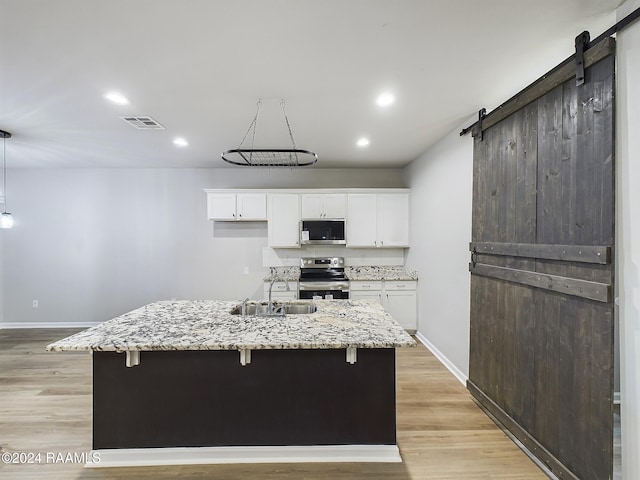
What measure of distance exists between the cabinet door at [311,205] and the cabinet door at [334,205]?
0.26ft

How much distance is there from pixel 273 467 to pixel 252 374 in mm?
607

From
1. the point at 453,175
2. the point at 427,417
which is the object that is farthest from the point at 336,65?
the point at 427,417

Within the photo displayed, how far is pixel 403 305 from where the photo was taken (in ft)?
15.4

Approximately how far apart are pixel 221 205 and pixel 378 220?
2.49 m

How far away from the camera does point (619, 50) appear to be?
1.58 metres

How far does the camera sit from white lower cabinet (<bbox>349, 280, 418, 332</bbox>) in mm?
4688

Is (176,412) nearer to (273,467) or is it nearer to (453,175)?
(273,467)

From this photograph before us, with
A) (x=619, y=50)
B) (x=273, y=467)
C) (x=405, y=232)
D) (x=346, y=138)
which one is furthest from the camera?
(x=405, y=232)

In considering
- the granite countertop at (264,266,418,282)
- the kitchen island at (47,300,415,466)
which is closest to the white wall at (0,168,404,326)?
the granite countertop at (264,266,418,282)

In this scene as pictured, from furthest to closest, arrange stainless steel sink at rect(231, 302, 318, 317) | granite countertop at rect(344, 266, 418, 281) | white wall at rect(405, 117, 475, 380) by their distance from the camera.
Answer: granite countertop at rect(344, 266, 418, 281) → white wall at rect(405, 117, 475, 380) → stainless steel sink at rect(231, 302, 318, 317)

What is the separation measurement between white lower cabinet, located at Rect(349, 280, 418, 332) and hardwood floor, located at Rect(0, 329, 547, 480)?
3.34ft

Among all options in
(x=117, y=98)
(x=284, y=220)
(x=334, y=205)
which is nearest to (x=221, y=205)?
(x=284, y=220)

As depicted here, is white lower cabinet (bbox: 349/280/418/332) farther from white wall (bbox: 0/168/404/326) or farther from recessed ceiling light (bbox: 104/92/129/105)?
recessed ceiling light (bbox: 104/92/129/105)

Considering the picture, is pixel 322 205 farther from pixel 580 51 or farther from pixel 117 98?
pixel 580 51
